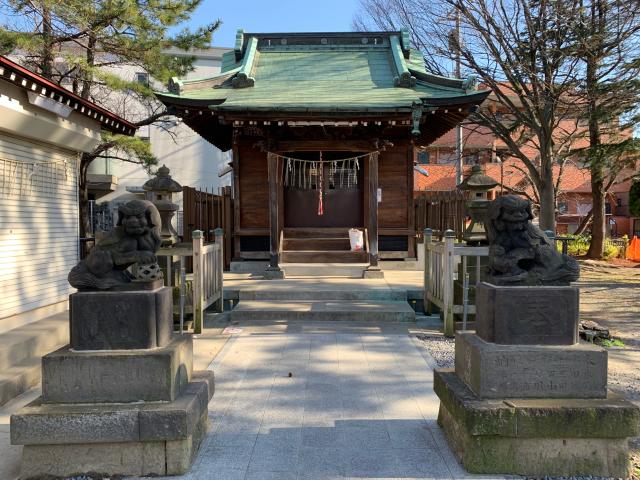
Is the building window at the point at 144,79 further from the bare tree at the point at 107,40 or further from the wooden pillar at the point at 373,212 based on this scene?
the wooden pillar at the point at 373,212

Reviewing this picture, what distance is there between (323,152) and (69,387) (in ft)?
31.5

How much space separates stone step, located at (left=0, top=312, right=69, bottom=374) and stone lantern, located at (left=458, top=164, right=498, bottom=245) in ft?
21.2

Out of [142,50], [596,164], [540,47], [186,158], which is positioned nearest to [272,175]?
[142,50]

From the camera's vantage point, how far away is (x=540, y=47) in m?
13.1

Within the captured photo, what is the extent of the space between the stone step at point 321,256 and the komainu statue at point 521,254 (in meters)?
7.74

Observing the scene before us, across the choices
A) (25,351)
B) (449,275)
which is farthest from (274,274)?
(25,351)

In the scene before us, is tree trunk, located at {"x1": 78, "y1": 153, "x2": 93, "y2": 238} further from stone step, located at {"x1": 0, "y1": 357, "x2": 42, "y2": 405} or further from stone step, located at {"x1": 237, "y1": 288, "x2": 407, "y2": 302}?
stone step, located at {"x1": 0, "y1": 357, "x2": 42, "y2": 405}

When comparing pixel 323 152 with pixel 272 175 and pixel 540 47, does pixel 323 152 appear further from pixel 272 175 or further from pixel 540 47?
pixel 540 47

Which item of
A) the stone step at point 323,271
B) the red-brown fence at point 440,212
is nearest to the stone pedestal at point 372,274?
the stone step at point 323,271

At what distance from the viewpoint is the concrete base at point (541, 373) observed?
305cm

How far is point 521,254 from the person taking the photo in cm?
323

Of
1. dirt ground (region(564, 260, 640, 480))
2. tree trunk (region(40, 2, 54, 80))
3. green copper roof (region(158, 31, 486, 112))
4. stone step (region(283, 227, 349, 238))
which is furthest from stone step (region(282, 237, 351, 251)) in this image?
tree trunk (region(40, 2, 54, 80))

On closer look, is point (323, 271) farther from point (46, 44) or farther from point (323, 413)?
point (46, 44)

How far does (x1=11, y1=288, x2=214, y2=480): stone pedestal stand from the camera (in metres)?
2.87
